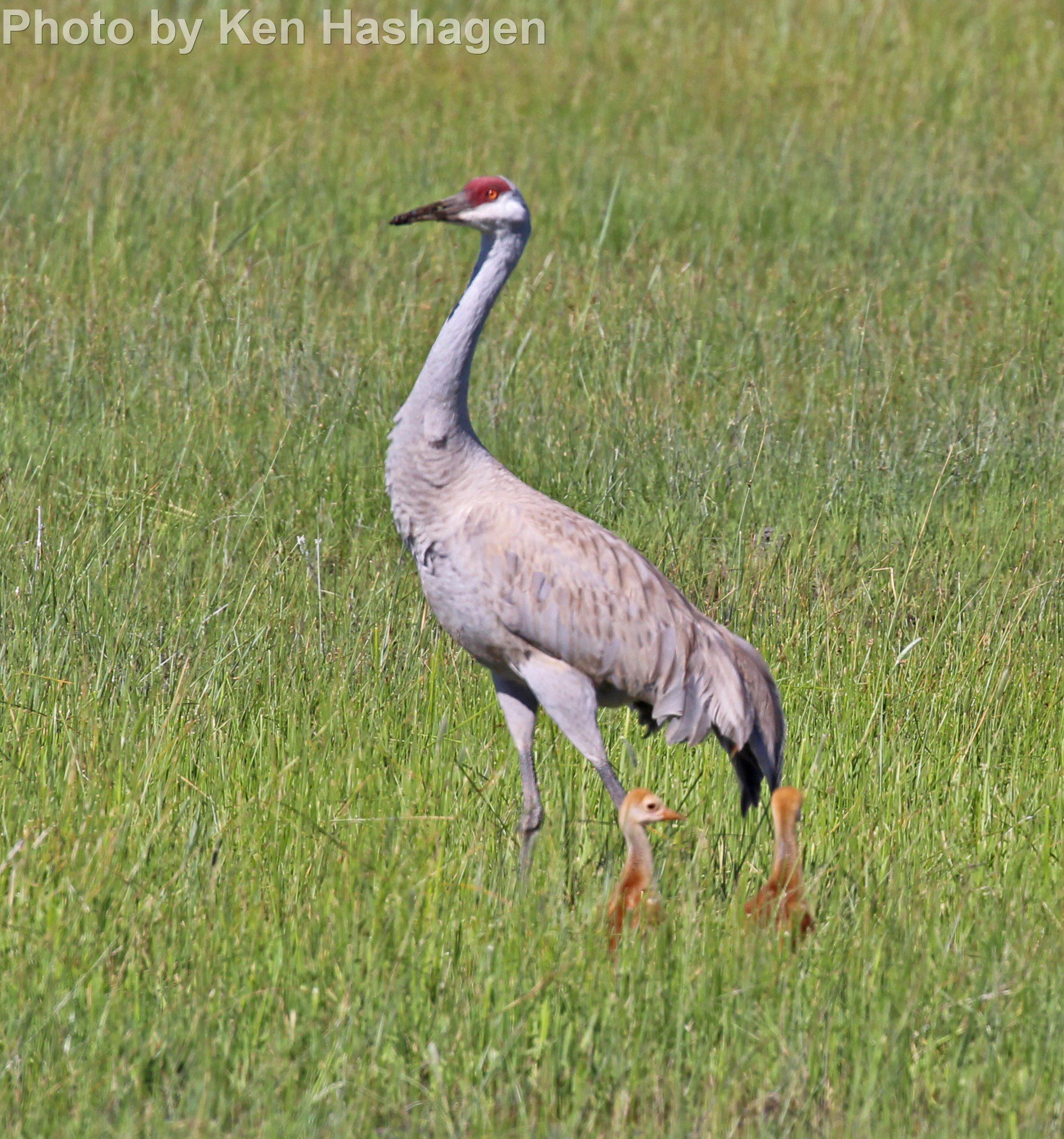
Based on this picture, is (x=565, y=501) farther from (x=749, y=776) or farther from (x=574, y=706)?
(x=574, y=706)

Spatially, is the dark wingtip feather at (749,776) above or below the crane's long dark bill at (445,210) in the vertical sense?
below

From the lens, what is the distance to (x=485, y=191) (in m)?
4.36

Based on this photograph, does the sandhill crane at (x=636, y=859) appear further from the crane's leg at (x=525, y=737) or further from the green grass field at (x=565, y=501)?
the crane's leg at (x=525, y=737)

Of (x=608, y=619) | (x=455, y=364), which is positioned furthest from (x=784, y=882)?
(x=455, y=364)

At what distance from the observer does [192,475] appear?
6.34 m

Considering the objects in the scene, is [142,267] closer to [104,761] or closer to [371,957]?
[104,761]

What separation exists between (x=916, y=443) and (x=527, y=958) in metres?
4.02

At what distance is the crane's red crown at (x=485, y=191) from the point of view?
4.35 metres

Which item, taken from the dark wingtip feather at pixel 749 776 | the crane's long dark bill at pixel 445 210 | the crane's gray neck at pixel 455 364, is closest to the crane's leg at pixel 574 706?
the dark wingtip feather at pixel 749 776

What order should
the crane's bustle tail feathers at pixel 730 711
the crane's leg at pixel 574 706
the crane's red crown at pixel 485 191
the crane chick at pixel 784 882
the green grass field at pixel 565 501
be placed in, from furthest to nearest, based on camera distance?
the crane's red crown at pixel 485 191 < the crane's bustle tail feathers at pixel 730 711 < the crane's leg at pixel 574 706 < the crane chick at pixel 784 882 < the green grass field at pixel 565 501

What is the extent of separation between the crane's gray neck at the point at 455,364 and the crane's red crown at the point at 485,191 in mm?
114

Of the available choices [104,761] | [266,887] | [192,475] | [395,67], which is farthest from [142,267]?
[266,887]

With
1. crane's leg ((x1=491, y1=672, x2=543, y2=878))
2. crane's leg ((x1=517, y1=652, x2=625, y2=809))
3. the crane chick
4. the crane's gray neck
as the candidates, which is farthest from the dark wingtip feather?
the crane's gray neck

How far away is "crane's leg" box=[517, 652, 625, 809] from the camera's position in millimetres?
4098
